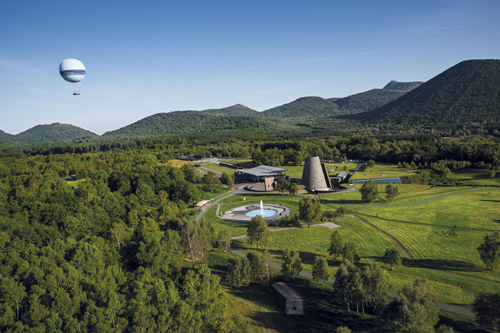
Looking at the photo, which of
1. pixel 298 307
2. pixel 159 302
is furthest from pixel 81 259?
pixel 298 307

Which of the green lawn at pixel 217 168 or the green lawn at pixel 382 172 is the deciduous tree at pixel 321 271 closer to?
the green lawn at pixel 382 172

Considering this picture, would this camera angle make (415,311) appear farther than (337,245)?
No

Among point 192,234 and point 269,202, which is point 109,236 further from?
point 269,202

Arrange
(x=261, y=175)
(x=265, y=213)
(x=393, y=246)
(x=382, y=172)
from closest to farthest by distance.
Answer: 1. (x=393, y=246)
2. (x=265, y=213)
3. (x=261, y=175)
4. (x=382, y=172)

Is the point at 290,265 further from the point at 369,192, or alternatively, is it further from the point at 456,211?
the point at 456,211

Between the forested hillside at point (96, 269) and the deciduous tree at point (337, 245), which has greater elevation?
the forested hillside at point (96, 269)

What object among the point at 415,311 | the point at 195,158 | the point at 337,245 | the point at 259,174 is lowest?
the point at 415,311

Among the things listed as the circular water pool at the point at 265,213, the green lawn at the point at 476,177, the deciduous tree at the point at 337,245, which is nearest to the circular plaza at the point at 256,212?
the circular water pool at the point at 265,213

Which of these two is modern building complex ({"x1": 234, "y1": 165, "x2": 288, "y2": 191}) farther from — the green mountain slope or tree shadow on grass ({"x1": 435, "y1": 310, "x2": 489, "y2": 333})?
the green mountain slope

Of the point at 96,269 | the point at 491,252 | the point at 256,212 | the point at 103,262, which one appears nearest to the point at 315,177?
the point at 256,212
